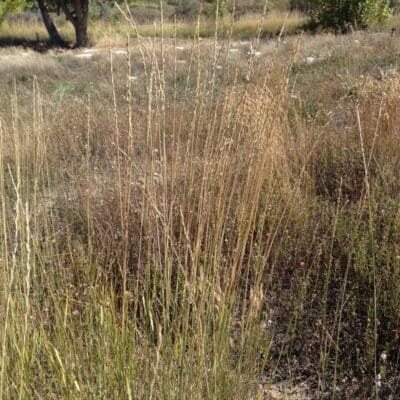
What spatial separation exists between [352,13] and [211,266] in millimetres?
13626

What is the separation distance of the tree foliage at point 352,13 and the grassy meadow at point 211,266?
10.5 meters

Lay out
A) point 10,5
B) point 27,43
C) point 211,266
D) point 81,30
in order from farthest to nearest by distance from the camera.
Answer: point 27,43, point 81,30, point 10,5, point 211,266

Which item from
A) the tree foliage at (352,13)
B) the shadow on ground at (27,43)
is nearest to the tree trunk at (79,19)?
the shadow on ground at (27,43)

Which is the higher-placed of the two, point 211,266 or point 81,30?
point 81,30

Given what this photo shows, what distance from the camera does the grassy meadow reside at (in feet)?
4.76

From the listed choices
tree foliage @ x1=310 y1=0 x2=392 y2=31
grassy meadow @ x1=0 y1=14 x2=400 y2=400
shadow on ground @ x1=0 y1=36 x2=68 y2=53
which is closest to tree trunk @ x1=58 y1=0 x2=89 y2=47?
shadow on ground @ x1=0 y1=36 x2=68 y2=53

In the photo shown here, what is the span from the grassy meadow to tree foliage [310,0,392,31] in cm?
1055

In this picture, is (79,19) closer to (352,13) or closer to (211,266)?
(352,13)

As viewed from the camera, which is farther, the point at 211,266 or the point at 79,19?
the point at 79,19

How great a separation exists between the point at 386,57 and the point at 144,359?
6.23 m

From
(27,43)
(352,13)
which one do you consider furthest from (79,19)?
(352,13)

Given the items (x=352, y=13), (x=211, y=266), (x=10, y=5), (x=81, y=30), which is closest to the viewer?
(x=211, y=266)

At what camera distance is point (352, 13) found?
13430mm

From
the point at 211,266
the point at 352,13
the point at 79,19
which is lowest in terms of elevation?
the point at 211,266
